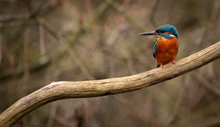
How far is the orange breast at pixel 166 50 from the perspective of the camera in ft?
13.8

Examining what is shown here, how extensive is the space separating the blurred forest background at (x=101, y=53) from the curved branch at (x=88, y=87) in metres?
2.10

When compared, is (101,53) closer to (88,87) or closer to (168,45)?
(168,45)

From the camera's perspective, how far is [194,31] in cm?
704

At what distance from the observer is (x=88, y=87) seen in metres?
3.64

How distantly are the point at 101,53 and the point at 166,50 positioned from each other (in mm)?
2477

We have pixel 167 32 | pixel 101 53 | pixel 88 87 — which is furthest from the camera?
pixel 101 53

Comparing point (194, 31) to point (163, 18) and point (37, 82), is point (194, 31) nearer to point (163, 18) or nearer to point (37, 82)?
point (163, 18)

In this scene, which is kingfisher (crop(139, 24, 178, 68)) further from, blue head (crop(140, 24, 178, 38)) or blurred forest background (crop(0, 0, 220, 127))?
blurred forest background (crop(0, 0, 220, 127))

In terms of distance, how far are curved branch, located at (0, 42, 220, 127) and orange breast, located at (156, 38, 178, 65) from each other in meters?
0.50

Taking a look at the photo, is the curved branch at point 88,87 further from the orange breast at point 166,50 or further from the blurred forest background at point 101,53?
the blurred forest background at point 101,53

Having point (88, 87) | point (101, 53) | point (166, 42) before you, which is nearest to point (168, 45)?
point (166, 42)

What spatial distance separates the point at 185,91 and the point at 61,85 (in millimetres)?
3343

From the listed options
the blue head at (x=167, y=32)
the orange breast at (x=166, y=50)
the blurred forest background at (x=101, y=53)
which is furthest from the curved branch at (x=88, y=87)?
A: the blurred forest background at (x=101, y=53)

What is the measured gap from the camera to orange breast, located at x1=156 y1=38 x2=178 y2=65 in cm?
420
